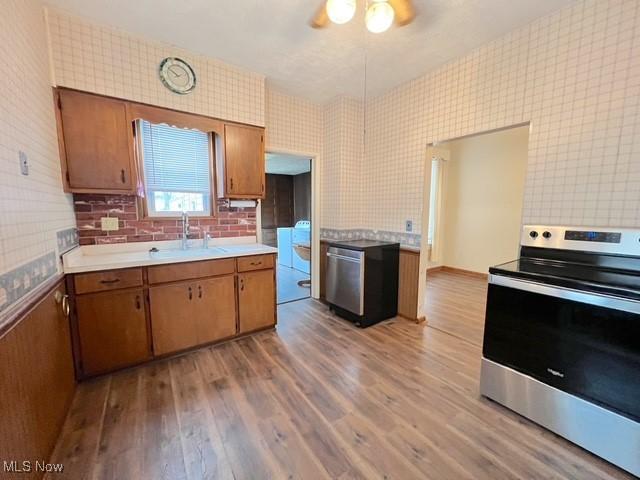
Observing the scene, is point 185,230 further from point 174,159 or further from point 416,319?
point 416,319

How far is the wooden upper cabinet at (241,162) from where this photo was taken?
2715 mm

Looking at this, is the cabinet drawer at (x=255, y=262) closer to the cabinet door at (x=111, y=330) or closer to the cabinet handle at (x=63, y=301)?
the cabinet door at (x=111, y=330)

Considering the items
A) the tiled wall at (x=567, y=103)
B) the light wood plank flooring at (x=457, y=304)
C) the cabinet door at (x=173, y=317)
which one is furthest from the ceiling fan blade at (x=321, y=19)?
the light wood plank flooring at (x=457, y=304)

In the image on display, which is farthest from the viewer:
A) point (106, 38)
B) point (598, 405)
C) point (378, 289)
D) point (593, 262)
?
point (378, 289)

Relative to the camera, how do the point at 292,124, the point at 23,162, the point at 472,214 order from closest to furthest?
1. the point at 23,162
2. the point at 292,124
3. the point at 472,214

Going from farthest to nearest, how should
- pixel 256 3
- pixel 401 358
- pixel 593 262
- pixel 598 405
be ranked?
1. pixel 401 358
2. pixel 256 3
3. pixel 593 262
4. pixel 598 405

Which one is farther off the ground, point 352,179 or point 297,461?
point 352,179

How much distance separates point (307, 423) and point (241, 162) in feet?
7.83

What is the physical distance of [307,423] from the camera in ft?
5.31

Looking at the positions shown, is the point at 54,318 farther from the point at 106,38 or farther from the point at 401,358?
the point at 401,358

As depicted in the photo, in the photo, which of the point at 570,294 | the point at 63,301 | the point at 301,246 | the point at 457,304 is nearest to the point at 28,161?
the point at 63,301

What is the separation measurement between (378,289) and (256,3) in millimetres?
2716

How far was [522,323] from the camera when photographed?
1.61 metres

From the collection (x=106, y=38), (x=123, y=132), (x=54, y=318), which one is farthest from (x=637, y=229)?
(x=106, y=38)
